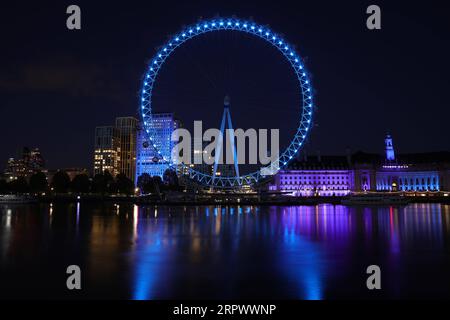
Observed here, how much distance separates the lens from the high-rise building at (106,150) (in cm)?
12288

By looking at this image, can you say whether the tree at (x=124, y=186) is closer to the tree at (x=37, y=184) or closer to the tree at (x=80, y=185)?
the tree at (x=80, y=185)

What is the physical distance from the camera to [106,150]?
12338 cm

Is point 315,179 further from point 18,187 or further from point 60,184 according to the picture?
point 18,187

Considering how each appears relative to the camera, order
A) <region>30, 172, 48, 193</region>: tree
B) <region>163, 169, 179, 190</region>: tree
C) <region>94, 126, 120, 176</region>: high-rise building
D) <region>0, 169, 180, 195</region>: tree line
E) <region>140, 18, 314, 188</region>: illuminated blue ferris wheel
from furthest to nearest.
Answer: <region>94, 126, 120, 176</region>: high-rise building
<region>163, 169, 179, 190</region>: tree
<region>0, 169, 180, 195</region>: tree line
<region>30, 172, 48, 193</region>: tree
<region>140, 18, 314, 188</region>: illuminated blue ferris wheel

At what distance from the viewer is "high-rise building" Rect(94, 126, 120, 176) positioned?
122875 millimetres

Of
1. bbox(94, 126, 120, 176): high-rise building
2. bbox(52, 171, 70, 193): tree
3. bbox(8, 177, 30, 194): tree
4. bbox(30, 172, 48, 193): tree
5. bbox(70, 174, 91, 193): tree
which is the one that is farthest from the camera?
bbox(94, 126, 120, 176): high-rise building

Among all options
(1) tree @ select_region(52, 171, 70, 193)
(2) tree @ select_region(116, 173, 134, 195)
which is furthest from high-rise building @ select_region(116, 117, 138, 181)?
(1) tree @ select_region(52, 171, 70, 193)

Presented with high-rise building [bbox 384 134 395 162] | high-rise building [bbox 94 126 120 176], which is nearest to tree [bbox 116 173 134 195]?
high-rise building [bbox 94 126 120 176]

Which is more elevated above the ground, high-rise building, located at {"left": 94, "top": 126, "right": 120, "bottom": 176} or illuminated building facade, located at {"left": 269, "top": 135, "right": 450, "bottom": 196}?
high-rise building, located at {"left": 94, "top": 126, "right": 120, "bottom": 176}

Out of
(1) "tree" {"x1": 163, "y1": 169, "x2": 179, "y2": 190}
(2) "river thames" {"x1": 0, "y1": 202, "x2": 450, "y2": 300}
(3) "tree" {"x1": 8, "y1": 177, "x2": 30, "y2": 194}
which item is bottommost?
(2) "river thames" {"x1": 0, "y1": 202, "x2": 450, "y2": 300}

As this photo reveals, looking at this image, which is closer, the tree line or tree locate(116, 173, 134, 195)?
the tree line

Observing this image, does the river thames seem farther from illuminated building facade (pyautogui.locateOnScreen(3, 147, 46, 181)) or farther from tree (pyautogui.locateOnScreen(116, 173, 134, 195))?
illuminated building facade (pyautogui.locateOnScreen(3, 147, 46, 181))

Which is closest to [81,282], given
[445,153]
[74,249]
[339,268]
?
[74,249]
